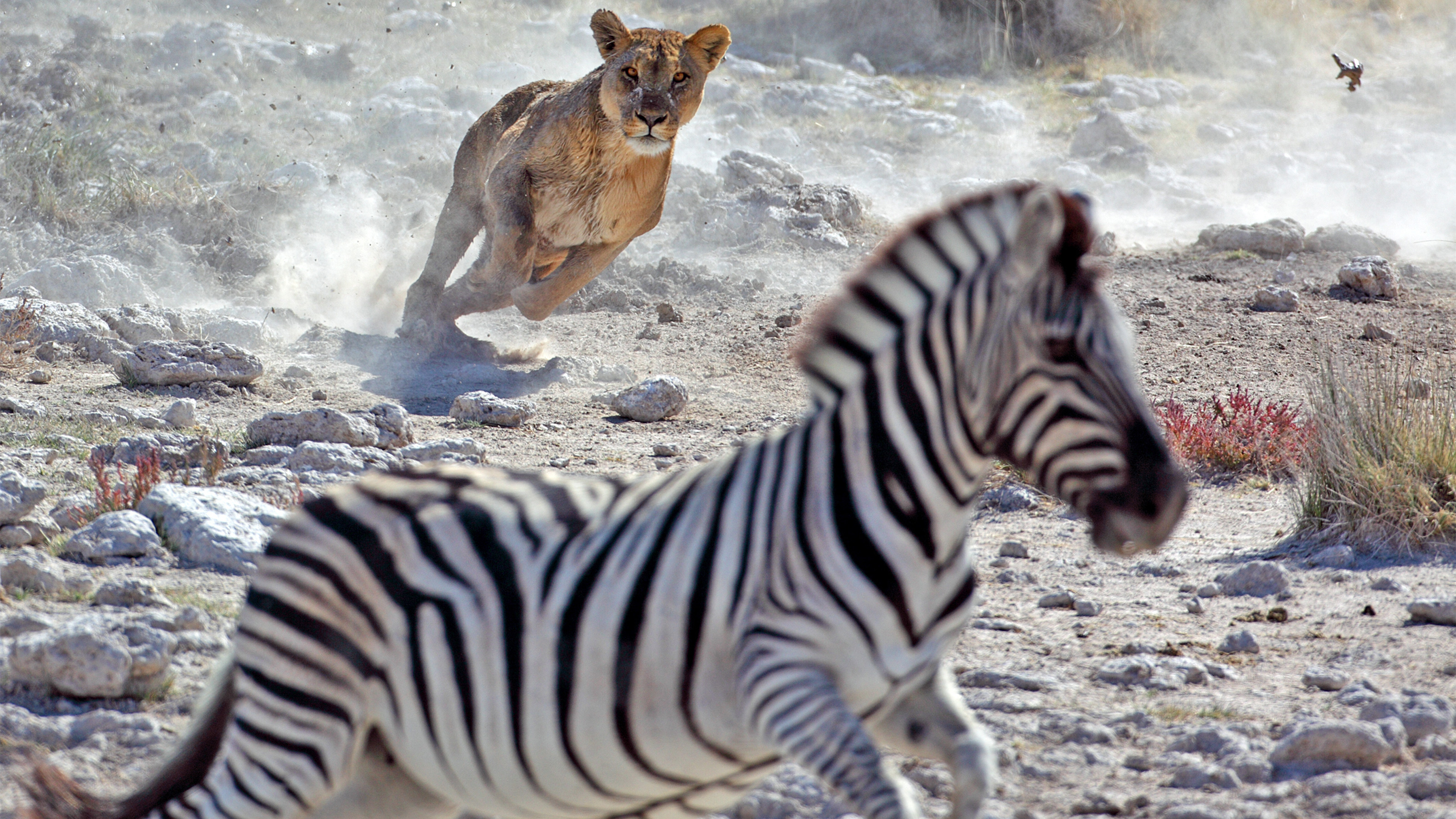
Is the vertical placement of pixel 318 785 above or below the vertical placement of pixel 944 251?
below

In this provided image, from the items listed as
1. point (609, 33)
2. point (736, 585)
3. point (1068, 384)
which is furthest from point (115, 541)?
point (609, 33)

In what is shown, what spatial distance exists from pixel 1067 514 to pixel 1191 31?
16.7 m

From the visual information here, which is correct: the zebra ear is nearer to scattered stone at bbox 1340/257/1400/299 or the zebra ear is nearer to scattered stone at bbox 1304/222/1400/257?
scattered stone at bbox 1340/257/1400/299

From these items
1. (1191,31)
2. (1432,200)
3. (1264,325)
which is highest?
(1191,31)

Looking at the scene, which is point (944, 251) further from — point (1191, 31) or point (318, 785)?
point (1191, 31)

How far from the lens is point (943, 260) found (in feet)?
7.03

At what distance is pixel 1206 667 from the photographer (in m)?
4.26

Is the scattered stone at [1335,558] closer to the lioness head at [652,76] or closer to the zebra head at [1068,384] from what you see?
the zebra head at [1068,384]

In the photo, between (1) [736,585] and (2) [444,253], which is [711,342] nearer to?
(2) [444,253]

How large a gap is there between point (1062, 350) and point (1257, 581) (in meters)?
3.63

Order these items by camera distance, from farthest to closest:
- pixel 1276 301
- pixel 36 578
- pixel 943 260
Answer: pixel 1276 301 < pixel 36 578 < pixel 943 260

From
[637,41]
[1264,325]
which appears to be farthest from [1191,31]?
[637,41]

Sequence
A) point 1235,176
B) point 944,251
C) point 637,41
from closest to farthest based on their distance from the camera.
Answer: point 944,251 → point 637,41 → point 1235,176

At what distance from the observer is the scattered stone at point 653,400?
322 inches
